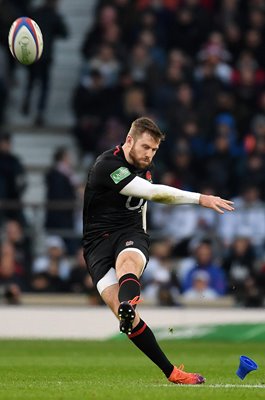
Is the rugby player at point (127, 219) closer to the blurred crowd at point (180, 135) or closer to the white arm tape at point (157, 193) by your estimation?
the white arm tape at point (157, 193)

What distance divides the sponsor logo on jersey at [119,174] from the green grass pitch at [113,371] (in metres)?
1.68

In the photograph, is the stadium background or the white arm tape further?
the stadium background

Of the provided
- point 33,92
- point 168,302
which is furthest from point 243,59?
point 168,302

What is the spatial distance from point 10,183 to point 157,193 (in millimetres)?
10887

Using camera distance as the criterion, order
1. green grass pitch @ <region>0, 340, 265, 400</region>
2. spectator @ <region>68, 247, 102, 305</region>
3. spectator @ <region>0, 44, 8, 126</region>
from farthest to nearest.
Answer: spectator @ <region>0, 44, 8, 126</region>, spectator @ <region>68, 247, 102, 305</region>, green grass pitch @ <region>0, 340, 265, 400</region>

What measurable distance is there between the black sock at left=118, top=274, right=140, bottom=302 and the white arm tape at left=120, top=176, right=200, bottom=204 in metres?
0.66

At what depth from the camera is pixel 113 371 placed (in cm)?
1267

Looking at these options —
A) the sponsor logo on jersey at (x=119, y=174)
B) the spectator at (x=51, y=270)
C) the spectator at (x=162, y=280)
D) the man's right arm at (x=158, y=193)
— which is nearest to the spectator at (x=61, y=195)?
the spectator at (x=51, y=270)

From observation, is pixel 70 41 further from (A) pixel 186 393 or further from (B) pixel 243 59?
(A) pixel 186 393

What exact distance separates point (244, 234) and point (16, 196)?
13.3 ft

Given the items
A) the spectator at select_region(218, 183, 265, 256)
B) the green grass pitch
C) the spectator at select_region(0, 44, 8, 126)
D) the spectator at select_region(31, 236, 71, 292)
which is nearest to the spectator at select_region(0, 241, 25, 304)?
the spectator at select_region(31, 236, 71, 292)

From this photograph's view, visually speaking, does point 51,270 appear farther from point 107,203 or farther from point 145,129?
point 145,129

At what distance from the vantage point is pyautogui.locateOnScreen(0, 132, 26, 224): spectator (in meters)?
20.1

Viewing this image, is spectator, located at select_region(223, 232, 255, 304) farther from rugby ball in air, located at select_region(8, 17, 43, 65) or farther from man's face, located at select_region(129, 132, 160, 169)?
man's face, located at select_region(129, 132, 160, 169)
